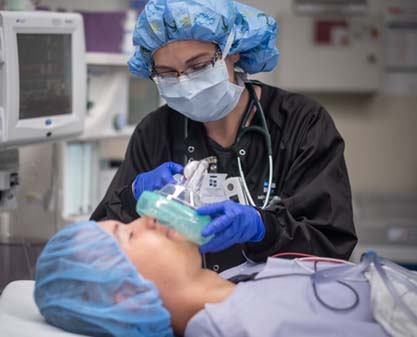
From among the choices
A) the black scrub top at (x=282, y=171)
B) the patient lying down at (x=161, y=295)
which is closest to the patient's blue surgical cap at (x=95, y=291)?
the patient lying down at (x=161, y=295)

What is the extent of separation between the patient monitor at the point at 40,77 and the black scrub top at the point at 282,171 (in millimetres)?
311

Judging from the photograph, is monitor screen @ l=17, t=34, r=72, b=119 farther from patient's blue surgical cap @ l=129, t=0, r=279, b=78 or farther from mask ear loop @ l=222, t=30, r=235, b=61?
mask ear loop @ l=222, t=30, r=235, b=61

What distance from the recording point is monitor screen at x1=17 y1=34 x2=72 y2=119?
210 cm

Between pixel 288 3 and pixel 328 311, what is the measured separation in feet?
10.8

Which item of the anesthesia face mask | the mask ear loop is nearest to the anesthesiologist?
the mask ear loop

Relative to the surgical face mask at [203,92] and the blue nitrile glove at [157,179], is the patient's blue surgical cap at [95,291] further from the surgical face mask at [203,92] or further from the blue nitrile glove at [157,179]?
the surgical face mask at [203,92]

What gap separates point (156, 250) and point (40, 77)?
0.90 meters

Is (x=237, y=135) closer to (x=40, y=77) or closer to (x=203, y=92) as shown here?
(x=203, y=92)

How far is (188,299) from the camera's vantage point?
150 cm

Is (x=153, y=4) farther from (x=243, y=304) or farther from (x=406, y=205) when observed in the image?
(x=406, y=205)

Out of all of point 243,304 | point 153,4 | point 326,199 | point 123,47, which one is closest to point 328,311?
point 243,304

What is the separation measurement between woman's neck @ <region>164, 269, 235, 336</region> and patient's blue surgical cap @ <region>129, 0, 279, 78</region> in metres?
0.66

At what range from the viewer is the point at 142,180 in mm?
1847

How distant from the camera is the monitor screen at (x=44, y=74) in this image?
6.90ft
